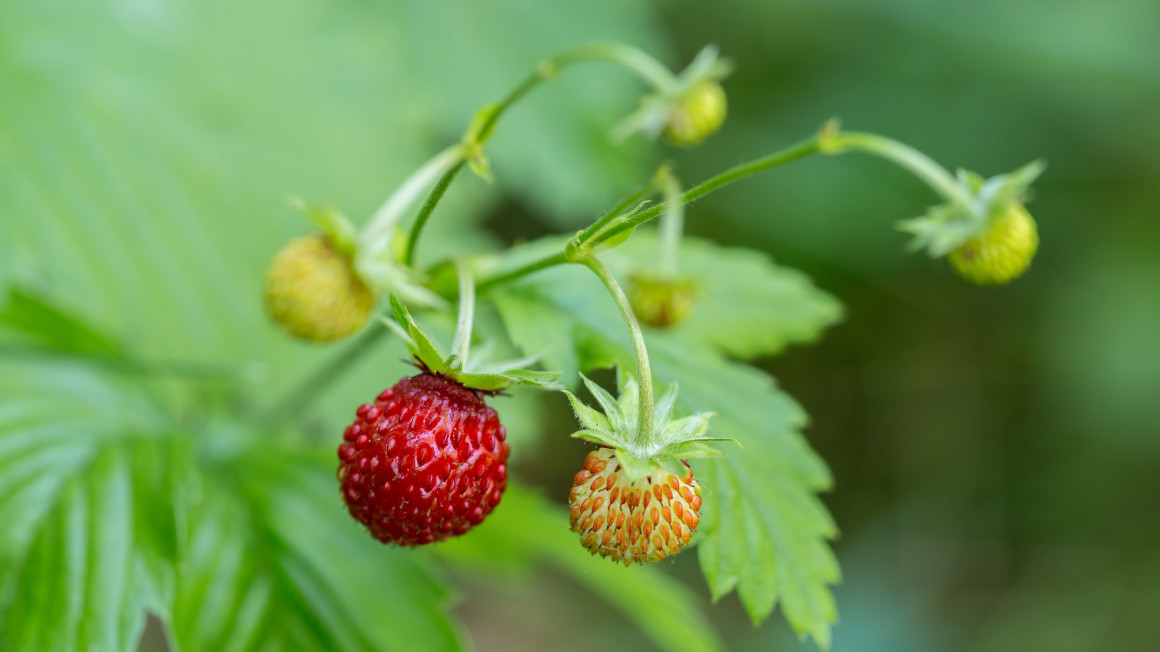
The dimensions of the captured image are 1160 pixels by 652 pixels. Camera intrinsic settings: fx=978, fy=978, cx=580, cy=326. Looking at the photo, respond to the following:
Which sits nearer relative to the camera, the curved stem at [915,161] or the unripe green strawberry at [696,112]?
the curved stem at [915,161]

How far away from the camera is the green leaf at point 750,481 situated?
1.54 metres

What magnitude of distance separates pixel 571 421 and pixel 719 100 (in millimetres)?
2958

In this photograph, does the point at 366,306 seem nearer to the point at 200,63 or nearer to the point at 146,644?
the point at 200,63

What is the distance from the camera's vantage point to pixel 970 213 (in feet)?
5.31

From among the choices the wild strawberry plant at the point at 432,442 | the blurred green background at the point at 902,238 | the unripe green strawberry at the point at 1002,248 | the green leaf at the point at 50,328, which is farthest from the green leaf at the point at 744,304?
the blurred green background at the point at 902,238

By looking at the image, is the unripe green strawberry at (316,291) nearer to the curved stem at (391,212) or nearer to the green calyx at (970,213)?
the curved stem at (391,212)

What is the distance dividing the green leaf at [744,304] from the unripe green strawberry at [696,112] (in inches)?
12.0

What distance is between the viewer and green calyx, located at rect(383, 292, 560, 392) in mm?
1275

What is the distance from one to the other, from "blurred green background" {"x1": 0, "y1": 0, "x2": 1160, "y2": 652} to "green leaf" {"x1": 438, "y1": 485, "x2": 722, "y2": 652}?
1342 millimetres

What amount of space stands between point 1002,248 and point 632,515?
2.67 feet

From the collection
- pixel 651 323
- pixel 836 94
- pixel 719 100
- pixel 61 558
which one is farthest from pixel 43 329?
pixel 836 94

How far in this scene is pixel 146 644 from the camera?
3865 mm

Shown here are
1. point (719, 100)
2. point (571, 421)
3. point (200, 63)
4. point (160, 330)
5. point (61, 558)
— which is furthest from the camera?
point (571, 421)

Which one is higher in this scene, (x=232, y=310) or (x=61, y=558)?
(x=232, y=310)
